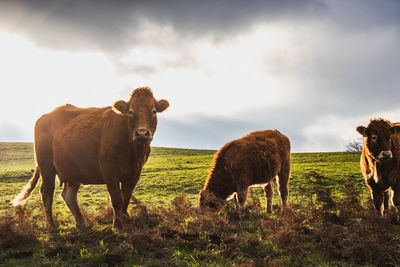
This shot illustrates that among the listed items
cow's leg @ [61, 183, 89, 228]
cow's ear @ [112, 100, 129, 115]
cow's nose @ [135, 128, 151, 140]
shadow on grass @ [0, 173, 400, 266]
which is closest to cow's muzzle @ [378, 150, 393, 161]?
shadow on grass @ [0, 173, 400, 266]

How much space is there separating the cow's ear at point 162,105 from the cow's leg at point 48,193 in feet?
11.9

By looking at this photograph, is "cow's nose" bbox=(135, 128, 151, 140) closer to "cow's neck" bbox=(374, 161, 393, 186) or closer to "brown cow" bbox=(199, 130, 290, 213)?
"brown cow" bbox=(199, 130, 290, 213)

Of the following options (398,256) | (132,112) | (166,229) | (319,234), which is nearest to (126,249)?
(166,229)

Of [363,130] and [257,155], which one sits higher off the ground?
[363,130]

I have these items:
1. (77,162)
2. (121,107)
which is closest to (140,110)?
(121,107)

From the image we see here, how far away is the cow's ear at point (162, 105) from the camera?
9936mm

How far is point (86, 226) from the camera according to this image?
10.4 m

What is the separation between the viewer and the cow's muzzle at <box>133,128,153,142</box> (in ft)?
28.4

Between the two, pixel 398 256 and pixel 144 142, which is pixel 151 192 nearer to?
pixel 144 142

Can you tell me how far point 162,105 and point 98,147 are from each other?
1.78 m

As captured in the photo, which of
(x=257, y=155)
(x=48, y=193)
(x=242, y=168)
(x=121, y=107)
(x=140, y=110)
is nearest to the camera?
(x=140, y=110)

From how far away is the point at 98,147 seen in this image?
32.4 ft

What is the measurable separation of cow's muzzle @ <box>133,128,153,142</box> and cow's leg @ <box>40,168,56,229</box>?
3.74 meters

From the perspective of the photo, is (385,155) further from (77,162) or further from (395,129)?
(77,162)
